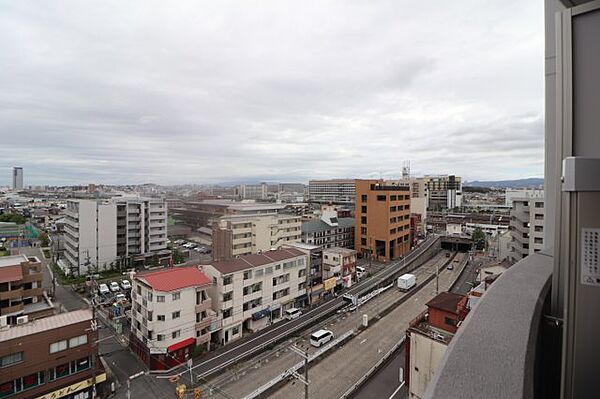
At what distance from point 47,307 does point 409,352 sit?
40.7 ft

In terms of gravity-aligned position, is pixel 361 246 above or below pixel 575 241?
below

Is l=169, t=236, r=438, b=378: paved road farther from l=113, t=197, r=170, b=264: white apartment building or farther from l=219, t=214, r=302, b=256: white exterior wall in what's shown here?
l=113, t=197, r=170, b=264: white apartment building

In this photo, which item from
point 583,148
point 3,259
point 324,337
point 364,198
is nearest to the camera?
point 583,148

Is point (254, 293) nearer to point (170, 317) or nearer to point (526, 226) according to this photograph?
point (170, 317)

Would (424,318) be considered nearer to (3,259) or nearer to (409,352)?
(409,352)

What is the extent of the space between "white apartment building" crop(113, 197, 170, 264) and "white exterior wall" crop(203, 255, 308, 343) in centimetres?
1134

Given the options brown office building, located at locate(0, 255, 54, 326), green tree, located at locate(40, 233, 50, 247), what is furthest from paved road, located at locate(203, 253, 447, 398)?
green tree, located at locate(40, 233, 50, 247)

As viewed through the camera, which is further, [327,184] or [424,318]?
[327,184]

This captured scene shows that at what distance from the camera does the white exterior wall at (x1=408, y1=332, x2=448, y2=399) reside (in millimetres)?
6211

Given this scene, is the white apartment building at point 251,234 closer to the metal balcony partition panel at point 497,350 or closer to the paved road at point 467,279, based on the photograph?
the paved road at point 467,279

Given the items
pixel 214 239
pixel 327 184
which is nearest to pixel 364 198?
pixel 214 239

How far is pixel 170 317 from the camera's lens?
8.38 m

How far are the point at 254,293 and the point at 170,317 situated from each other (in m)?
3.10

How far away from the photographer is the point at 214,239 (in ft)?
51.5
